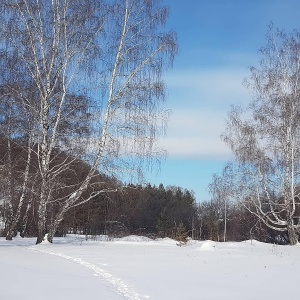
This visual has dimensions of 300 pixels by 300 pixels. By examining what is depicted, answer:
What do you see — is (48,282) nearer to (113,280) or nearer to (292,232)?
(113,280)

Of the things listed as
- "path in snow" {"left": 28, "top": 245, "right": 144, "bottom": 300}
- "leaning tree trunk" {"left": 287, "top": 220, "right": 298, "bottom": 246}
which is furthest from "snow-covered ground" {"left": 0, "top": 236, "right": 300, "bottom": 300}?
"leaning tree trunk" {"left": 287, "top": 220, "right": 298, "bottom": 246}

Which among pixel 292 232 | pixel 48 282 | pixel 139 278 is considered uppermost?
pixel 292 232

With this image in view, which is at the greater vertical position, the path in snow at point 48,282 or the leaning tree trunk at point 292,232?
the leaning tree trunk at point 292,232

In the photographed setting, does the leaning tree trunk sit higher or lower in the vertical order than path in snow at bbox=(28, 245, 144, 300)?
higher

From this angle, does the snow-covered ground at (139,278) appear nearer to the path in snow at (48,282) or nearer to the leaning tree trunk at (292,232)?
the path in snow at (48,282)

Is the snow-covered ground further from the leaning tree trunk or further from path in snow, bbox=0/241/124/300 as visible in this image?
the leaning tree trunk

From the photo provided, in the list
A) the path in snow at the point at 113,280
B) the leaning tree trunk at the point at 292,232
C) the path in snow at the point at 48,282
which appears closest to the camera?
the path in snow at the point at 48,282

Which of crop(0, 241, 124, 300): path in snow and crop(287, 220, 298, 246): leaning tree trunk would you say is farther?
crop(287, 220, 298, 246): leaning tree trunk

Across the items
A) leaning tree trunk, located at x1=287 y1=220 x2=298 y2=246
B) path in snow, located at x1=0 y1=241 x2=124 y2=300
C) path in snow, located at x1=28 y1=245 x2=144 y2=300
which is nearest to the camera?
path in snow, located at x1=0 y1=241 x2=124 y2=300

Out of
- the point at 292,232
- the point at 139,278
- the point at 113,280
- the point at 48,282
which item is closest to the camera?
the point at 48,282

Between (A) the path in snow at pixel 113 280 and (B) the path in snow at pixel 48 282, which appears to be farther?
(A) the path in snow at pixel 113 280

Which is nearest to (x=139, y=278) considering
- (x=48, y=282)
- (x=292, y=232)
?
(x=48, y=282)

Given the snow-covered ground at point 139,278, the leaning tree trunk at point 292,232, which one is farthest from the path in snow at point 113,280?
the leaning tree trunk at point 292,232

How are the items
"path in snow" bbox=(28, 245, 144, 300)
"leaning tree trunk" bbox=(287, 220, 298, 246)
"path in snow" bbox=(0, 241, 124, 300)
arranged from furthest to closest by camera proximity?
1. "leaning tree trunk" bbox=(287, 220, 298, 246)
2. "path in snow" bbox=(28, 245, 144, 300)
3. "path in snow" bbox=(0, 241, 124, 300)
